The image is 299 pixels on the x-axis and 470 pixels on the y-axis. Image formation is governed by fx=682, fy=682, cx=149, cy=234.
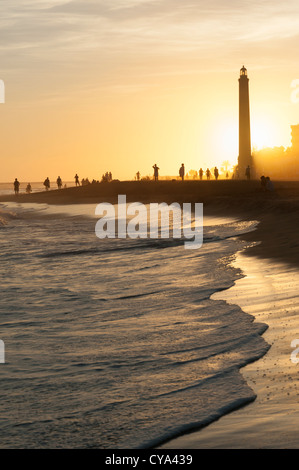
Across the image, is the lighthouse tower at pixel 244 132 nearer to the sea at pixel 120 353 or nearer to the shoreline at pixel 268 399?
the sea at pixel 120 353

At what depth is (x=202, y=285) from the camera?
14.6m

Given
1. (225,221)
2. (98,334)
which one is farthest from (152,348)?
(225,221)

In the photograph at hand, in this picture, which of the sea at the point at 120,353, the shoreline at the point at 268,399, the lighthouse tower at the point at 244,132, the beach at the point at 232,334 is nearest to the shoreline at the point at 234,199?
the beach at the point at 232,334

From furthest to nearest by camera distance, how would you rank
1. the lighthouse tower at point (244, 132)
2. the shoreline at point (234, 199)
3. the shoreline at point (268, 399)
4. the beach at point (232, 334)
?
the lighthouse tower at point (244, 132)
the shoreline at point (234, 199)
the beach at point (232, 334)
the shoreline at point (268, 399)

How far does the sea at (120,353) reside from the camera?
Result: 262 inches

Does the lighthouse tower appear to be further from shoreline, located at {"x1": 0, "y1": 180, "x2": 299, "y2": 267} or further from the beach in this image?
the beach

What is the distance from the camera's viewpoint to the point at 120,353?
9086 mm

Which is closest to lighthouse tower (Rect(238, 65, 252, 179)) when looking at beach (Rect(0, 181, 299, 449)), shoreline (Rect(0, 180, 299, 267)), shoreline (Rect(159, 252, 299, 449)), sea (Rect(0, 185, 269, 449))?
shoreline (Rect(0, 180, 299, 267))

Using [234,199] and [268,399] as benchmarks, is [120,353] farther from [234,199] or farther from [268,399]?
[234,199]

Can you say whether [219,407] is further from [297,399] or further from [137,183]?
[137,183]

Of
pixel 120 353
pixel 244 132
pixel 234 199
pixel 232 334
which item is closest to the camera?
pixel 120 353

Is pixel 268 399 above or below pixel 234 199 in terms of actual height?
below

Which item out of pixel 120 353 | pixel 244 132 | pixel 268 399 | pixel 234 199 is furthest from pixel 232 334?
pixel 244 132

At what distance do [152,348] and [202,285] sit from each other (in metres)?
5.41
